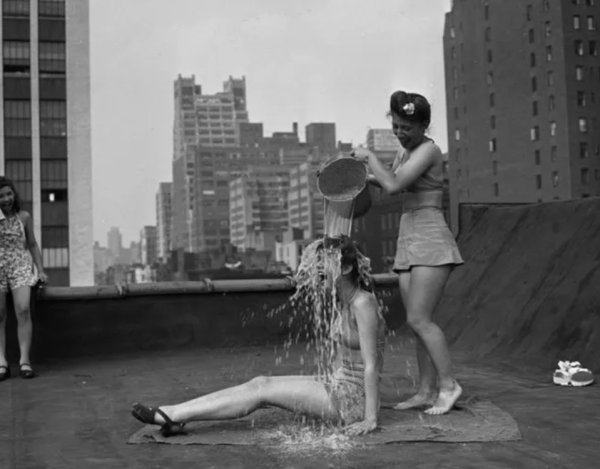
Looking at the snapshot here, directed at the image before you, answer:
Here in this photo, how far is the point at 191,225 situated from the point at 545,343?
2268 inches

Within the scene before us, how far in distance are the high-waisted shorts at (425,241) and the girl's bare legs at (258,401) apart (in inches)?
35.1

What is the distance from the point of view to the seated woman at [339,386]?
3.33 meters

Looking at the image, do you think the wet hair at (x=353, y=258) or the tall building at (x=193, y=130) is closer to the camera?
the wet hair at (x=353, y=258)

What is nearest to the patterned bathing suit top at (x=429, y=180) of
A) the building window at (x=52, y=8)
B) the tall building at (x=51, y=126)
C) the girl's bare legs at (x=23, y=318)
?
the girl's bare legs at (x=23, y=318)

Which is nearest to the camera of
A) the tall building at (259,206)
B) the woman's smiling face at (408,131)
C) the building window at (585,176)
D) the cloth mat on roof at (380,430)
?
the cloth mat on roof at (380,430)

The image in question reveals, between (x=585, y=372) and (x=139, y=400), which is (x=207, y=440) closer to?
(x=139, y=400)

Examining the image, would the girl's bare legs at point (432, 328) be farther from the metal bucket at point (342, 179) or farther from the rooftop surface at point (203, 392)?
the metal bucket at point (342, 179)

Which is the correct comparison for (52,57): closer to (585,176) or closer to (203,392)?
(585,176)

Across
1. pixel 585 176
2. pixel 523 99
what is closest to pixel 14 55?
pixel 523 99

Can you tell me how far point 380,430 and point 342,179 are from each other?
1.26 m

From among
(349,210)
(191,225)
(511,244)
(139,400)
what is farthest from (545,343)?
(191,225)

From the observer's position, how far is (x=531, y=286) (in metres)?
6.21

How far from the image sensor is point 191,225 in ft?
204

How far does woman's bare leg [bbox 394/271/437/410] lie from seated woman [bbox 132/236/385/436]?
0.50 metres
